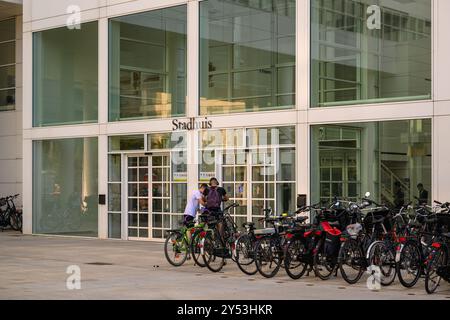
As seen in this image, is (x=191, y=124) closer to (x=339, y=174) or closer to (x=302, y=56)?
(x=302, y=56)

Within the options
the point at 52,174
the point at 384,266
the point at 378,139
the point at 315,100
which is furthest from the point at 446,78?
the point at 52,174

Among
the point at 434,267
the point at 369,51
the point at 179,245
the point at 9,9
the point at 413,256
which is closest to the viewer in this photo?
the point at 434,267

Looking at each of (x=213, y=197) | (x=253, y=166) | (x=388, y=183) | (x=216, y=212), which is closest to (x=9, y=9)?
(x=253, y=166)

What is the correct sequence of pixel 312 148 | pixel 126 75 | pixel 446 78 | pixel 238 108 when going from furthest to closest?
pixel 126 75 < pixel 238 108 < pixel 312 148 < pixel 446 78

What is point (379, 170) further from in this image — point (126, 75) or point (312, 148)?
point (126, 75)

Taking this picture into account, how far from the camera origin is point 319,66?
62.2 ft

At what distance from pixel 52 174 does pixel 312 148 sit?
9.93 m

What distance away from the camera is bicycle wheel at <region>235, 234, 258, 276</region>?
1438 centimetres

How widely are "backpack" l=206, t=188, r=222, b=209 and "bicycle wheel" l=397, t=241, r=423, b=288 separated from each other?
6.05 metres

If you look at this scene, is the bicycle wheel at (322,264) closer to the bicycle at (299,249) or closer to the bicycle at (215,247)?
the bicycle at (299,249)

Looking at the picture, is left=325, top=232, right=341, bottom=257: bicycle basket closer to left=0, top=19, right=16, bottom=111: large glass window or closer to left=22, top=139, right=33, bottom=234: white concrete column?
left=22, top=139, right=33, bottom=234: white concrete column

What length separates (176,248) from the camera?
51.9ft

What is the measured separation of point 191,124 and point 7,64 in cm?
1133
